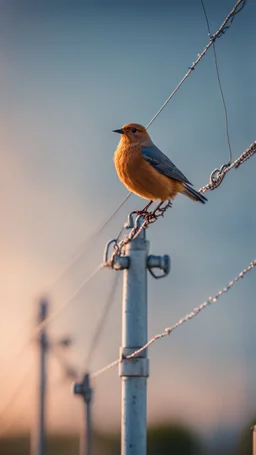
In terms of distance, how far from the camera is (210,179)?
379 inches

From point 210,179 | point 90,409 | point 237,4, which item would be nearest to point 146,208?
point 210,179

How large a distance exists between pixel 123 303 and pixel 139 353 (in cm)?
52

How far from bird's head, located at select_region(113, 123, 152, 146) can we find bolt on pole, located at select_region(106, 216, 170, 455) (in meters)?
1.51

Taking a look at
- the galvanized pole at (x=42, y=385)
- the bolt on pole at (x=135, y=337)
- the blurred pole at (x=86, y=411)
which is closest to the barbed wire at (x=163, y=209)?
the bolt on pole at (x=135, y=337)

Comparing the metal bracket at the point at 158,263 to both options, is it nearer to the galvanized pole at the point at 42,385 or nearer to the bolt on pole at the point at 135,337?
the bolt on pole at the point at 135,337

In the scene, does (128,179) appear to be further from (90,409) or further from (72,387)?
(90,409)

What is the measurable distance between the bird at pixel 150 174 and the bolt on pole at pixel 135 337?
1.82ft

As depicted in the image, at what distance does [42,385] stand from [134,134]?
38.1 feet

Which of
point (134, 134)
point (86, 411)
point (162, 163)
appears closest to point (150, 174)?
point (162, 163)

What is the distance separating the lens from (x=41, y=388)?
23.8 metres

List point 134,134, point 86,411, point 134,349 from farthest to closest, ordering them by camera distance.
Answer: point 86,411, point 134,134, point 134,349

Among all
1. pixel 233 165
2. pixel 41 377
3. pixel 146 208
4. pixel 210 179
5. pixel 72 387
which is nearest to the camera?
pixel 233 165

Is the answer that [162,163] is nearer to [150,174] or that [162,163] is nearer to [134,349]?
[150,174]

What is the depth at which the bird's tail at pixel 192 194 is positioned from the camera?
11984 mm
